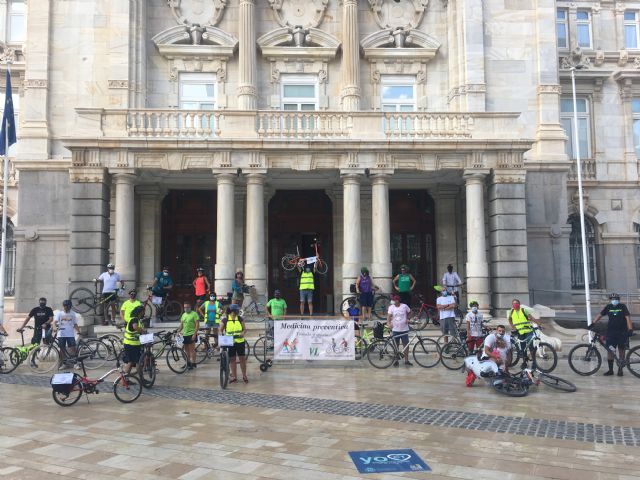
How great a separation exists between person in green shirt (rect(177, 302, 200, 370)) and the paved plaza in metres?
1.55

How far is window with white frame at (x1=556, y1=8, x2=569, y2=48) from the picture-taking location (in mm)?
25609

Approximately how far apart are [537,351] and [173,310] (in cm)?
1287

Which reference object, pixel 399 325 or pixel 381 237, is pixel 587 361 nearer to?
pixel 399 325

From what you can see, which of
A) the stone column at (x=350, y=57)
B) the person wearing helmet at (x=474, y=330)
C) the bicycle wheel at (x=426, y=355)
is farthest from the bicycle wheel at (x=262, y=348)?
the stone column at (x=350, y=57)

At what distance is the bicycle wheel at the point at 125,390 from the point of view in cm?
1040

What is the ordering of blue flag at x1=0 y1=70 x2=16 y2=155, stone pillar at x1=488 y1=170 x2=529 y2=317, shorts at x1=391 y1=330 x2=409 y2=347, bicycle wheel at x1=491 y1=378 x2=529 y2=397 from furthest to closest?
blue flag at x1=0 y1=70 x2=16 y2=155 → stone pillar at x1=488 y1=170 x2=529 y2=317 → shorts at x1=391 y1=330 x2=409 y2=347 → bicycle wheel at x1=491 y1=378 x2=529 y2=397

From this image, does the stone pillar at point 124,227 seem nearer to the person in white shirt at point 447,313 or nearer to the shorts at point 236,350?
the shorts at point 236,350

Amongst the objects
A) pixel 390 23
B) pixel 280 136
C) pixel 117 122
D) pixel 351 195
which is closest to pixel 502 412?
pixel 351 195

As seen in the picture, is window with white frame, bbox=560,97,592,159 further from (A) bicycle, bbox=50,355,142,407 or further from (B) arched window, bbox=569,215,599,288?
(A) bicycle, bbox=50,355,142,407

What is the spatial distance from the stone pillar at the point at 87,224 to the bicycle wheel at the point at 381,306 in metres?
9.14

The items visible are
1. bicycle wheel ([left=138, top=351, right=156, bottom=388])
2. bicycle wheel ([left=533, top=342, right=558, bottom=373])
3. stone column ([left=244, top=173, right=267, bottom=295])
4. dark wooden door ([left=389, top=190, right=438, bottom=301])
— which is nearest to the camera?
bicycle wheel ([left=138, top=351, right=156, bottom=388])

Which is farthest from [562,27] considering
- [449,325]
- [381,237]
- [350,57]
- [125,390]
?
[125,390]

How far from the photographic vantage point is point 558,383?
11367 mm

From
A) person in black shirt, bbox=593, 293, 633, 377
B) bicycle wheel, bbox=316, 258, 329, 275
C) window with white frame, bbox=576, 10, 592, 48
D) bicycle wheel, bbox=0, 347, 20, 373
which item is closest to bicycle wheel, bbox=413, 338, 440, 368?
person in black shirt, bbox=593, 293, 633, 377
